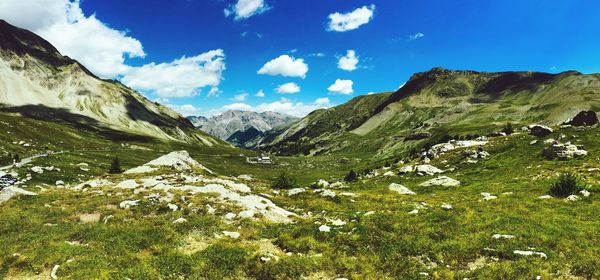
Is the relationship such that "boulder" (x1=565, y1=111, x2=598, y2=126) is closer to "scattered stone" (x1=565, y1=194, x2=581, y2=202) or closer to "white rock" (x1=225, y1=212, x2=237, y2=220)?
"scattered stone" (x1=565, y1=194, x2=581, y2=202)

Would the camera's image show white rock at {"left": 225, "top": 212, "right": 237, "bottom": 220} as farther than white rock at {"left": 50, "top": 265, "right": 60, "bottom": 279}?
Yes

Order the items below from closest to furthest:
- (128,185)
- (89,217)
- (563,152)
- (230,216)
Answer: (230,216) < (89,217) < (128,185) < (563,152)

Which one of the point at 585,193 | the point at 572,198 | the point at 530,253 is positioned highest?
the point at 585,193

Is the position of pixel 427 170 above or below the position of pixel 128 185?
above

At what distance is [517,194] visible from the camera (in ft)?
115

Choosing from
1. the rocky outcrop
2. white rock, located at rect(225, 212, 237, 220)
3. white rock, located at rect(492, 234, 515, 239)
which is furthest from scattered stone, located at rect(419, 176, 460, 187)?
white rock, located at rect(225, 212, 237, 220)


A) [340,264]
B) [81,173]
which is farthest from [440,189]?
[81,173]

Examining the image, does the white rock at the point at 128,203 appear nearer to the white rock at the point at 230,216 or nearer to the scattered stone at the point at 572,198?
the white rock at the point at 230,216

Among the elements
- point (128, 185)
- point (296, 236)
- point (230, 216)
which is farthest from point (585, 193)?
point (128, 185)

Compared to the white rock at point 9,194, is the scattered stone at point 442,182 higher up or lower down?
higher up

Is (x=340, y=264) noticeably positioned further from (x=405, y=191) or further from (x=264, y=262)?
(x=405, y=191)

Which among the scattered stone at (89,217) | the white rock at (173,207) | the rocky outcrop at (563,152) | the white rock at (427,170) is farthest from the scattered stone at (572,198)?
the scattered stone at (89,217)

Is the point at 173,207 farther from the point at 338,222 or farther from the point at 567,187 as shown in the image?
the point at 567,187

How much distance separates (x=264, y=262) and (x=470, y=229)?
→ 13.0 metres
